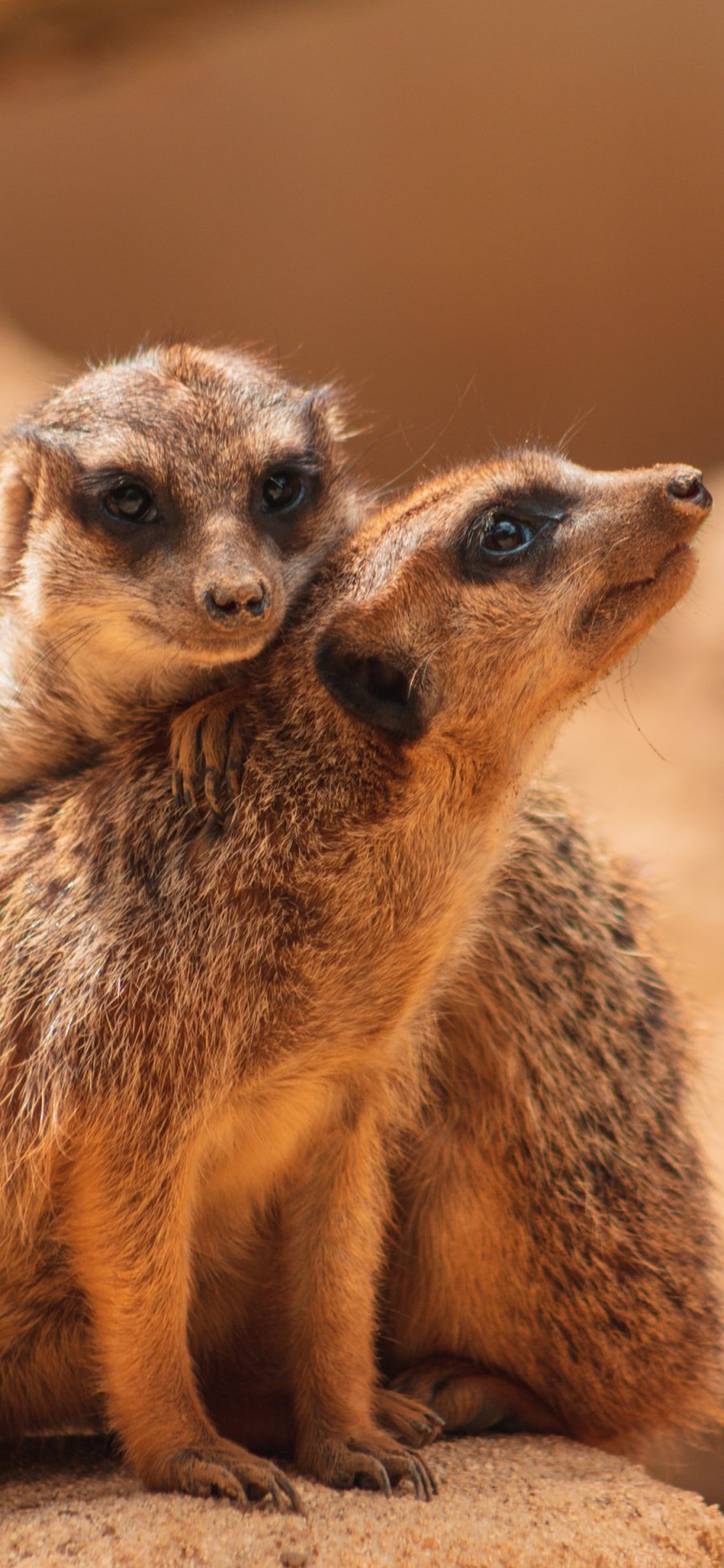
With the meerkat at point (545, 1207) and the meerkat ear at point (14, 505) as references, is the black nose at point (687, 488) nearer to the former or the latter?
the meerkat at point (545, 1207)

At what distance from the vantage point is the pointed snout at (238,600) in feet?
6.97

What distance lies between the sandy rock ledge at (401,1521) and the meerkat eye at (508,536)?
1205 mm

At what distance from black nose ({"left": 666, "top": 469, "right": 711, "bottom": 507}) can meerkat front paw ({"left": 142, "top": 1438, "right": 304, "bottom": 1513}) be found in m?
1.29

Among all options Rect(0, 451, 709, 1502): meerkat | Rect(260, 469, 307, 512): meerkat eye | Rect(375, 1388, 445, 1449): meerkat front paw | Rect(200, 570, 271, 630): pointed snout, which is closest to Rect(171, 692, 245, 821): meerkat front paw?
Rect(0, 451, 709, 1502): meerkat

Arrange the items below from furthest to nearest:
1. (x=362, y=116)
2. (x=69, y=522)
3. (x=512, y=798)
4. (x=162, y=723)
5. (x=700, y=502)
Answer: (x=362, y=116) < (x=69, y=522) < (x=162, y=723) < (x=512, y=798) < (x=700, y=502)

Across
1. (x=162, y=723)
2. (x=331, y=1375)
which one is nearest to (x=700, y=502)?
(x=162, y=723)

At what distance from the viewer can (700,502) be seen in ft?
6.50

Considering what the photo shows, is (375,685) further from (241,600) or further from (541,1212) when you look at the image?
(541,1212)

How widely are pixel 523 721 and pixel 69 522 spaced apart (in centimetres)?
95

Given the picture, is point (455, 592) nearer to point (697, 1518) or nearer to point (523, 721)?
point (523, 721)

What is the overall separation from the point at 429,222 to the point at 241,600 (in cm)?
448

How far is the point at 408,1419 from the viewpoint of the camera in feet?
7.59

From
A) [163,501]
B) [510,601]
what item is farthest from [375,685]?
[163,501]

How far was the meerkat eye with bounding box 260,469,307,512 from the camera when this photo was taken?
2.57 m
